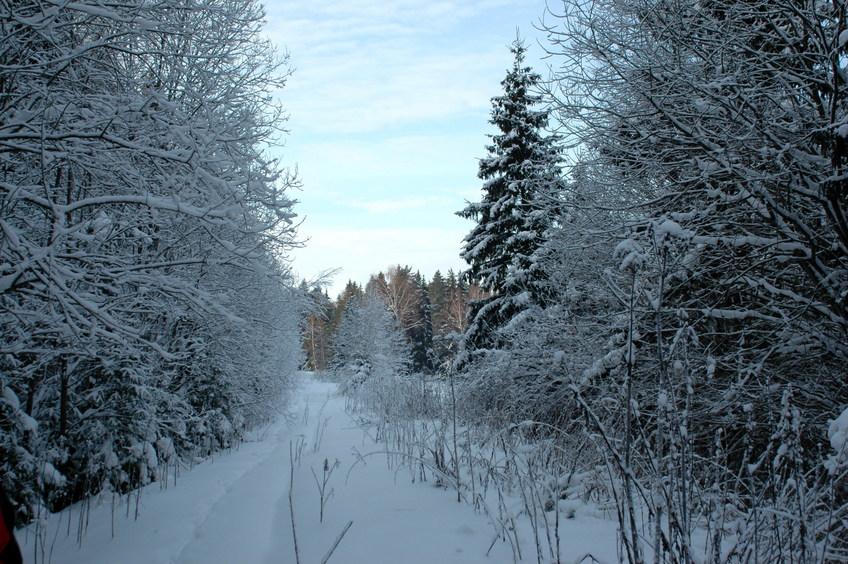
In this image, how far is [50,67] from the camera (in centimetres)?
375

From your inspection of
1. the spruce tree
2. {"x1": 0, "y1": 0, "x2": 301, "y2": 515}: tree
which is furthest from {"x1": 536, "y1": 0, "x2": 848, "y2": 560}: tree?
the spruce tree

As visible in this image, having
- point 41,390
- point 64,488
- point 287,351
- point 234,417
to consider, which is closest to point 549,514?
point 64,488

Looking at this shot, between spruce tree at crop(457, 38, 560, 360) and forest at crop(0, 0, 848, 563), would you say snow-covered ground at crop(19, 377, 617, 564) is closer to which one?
forest at crop(0, 0, 848, 563)

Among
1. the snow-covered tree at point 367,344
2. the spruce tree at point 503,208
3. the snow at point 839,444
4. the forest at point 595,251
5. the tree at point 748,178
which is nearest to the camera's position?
the snow at point 839,444

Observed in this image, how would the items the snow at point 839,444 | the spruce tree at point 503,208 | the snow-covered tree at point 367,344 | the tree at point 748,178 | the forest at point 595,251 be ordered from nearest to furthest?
1. the snow at point 839,444
2. the forest at point 595,251
3. the tree at point 748,178
4. the spruce tree at point 503,208
5. the snow-covered tree at point 367,344

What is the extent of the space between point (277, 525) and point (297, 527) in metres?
0.25

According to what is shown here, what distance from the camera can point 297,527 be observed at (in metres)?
3.89

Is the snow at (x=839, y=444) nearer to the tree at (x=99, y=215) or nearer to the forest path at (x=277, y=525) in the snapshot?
the forest path at (x=277, y=525)

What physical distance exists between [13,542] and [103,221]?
10.9 feet

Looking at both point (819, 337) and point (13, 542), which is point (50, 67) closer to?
point (13, 542)

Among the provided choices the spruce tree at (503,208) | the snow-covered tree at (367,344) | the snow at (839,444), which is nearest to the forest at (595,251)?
the snow at (839,444)

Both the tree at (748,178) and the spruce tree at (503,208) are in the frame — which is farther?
the spruce tree at (503,208)

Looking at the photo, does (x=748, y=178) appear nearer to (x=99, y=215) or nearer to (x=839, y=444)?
(x=839, y=444)

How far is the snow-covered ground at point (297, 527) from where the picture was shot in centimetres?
326
